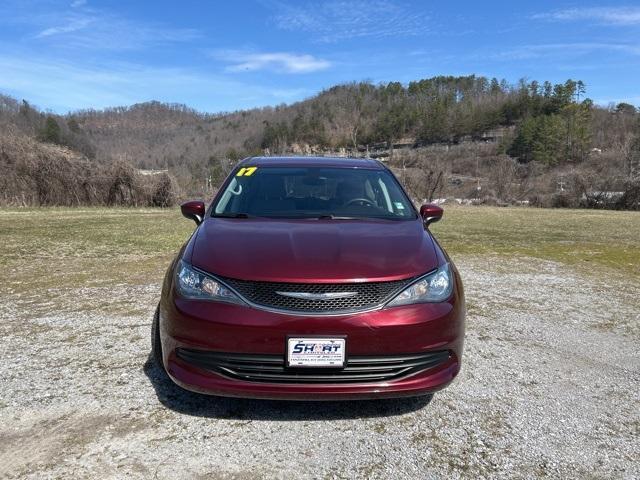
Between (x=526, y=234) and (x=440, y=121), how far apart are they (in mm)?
98510

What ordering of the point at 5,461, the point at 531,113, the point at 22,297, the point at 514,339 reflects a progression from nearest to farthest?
the point at 5,461
the point at 514,339
the point at 22,297
the point at 531,113

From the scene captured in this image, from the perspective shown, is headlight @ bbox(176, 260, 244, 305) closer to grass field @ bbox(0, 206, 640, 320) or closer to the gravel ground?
the gravel ground

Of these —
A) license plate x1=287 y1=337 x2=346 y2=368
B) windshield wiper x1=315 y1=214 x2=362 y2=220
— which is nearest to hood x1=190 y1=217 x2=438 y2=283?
windshield wiper x1=315 y1=214 x2=362 y2=220

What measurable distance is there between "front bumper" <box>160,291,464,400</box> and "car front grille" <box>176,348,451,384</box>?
0.02 m

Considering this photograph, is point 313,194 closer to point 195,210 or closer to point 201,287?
point 195,210

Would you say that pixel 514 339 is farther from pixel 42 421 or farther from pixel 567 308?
pixel 42 421

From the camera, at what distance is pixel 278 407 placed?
3014 millimetres

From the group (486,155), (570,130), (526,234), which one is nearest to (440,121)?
(486,155)

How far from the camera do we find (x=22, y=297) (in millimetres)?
5594

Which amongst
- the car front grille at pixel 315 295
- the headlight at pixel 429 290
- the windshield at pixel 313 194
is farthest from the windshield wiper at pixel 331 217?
the car front grille at pixel 315 295

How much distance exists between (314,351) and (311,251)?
0.60 metres

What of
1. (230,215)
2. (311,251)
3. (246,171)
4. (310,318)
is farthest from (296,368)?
(246,171)

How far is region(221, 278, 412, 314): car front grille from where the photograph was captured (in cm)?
264

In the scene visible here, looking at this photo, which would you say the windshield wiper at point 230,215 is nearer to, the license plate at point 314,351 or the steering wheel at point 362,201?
the steering wheel at point 362,201
